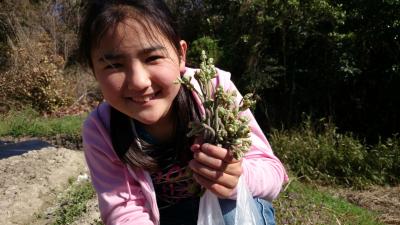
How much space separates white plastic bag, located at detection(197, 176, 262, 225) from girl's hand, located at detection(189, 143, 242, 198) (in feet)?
0.25

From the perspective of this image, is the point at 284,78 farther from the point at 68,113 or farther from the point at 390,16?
the point at 68,113

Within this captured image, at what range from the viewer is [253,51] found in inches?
317

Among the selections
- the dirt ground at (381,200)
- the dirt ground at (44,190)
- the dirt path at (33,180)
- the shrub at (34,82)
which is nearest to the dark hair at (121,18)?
the dirt ground at (44,190)

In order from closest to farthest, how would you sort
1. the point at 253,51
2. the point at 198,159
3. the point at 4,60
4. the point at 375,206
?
the point at 198,159
the point at 375,206
the point at 253,51
the point at 4,60

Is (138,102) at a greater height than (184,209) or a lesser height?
greater

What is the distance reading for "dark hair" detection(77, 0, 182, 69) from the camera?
1630mm

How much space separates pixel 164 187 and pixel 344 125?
606 cm

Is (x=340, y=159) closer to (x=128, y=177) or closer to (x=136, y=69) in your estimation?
(x=128, y=177)

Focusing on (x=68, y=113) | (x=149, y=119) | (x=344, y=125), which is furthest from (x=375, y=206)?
(x=68, y=113)

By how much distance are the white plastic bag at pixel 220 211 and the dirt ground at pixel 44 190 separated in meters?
2.54

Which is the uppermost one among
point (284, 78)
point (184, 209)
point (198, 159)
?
point (198, 159)

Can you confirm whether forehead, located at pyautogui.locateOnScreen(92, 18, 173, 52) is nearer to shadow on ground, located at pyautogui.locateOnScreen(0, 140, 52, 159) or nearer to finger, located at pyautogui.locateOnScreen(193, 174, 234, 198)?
finger, located at pyautogui.locateOnScreen(193, 174, 234, 198)

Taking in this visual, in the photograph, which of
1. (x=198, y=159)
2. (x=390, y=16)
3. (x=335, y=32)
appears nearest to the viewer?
(x=198, y=159)

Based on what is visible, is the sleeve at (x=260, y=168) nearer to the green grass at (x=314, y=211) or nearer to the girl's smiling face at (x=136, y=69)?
the girl's smiling face at (x=136, y=69)
